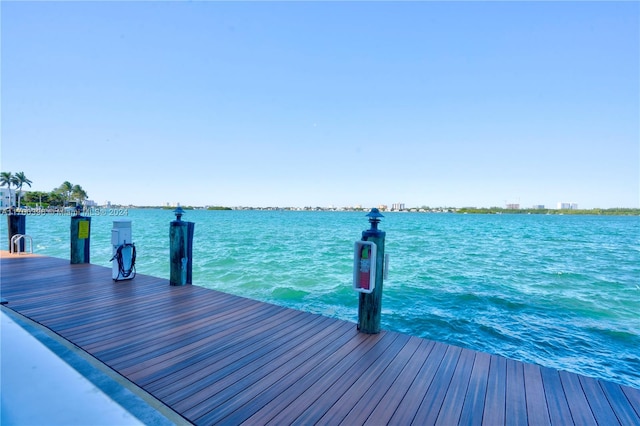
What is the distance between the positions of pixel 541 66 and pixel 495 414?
59.2ft

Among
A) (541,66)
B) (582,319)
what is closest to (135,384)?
(582,319)

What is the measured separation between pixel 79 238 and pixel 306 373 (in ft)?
23.0

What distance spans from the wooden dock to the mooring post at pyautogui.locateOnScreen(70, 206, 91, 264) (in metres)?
3.05

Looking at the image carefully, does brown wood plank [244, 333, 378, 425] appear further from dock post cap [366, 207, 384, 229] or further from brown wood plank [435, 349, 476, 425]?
dock post cap [366, 207, 384, 229]

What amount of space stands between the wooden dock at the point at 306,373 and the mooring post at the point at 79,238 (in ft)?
10.0

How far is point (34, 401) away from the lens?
1.22m

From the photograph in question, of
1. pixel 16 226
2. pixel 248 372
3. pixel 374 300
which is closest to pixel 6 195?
pixel 16 226

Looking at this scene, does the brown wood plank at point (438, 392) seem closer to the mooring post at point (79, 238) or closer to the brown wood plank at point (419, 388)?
the brown wood plank at point (419, 388)

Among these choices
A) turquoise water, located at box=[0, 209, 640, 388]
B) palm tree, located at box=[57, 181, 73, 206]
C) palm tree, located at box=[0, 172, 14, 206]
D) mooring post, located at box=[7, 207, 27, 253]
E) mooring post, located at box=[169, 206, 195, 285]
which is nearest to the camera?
mooring post, located at box=[169, 206, 195, 285]

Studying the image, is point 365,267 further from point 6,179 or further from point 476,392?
point 6,179

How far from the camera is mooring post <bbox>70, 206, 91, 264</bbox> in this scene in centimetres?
668

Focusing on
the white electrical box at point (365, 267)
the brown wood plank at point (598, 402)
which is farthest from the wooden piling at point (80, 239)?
the brown wood plank at point (598, 402)

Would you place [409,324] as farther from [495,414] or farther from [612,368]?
[495,414]

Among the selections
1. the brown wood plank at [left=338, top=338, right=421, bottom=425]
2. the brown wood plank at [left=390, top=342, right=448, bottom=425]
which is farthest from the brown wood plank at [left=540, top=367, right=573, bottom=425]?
the brown wood plank at [left=338, top=338, right=421, bottom=425]
